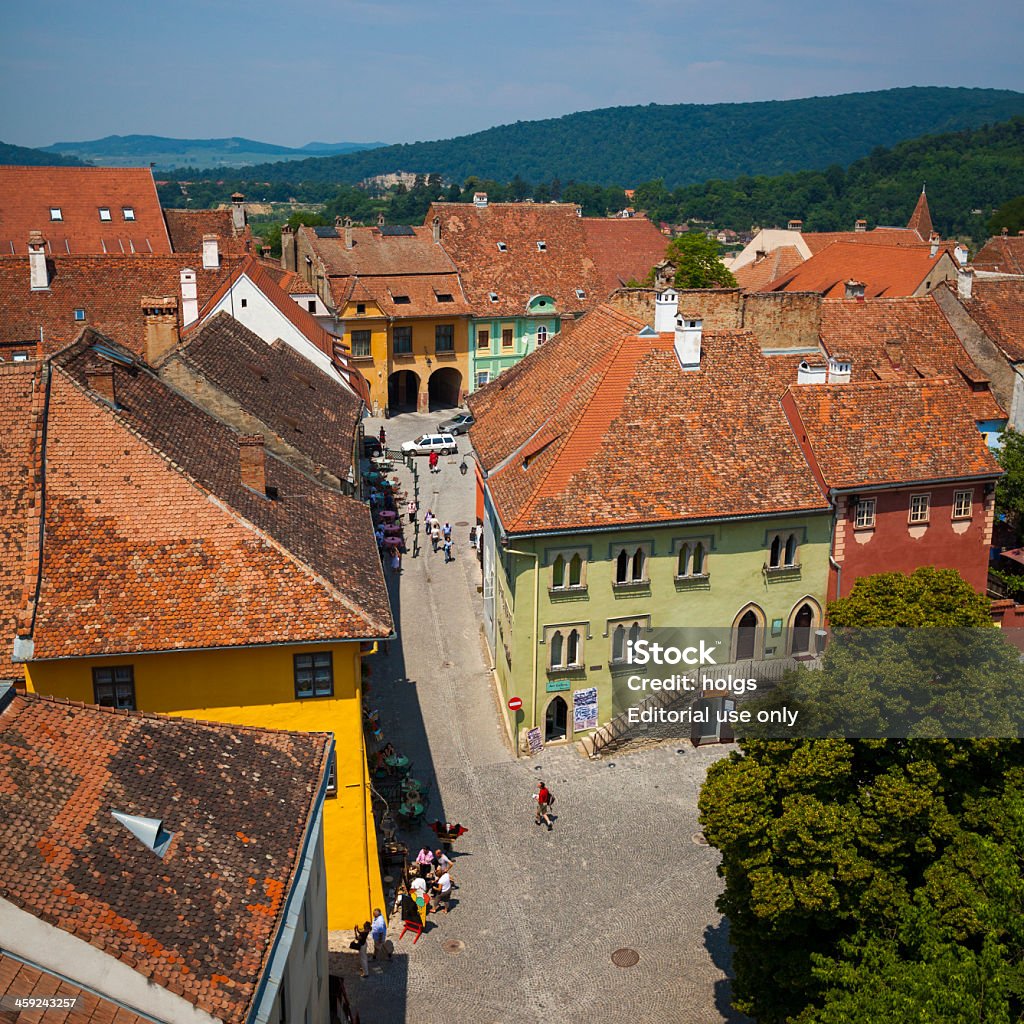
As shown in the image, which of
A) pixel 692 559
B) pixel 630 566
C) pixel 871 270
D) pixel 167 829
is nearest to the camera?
pixel 167 829

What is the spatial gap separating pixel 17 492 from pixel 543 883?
16.8 metres

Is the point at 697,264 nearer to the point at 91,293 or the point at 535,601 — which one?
the point at 91,293

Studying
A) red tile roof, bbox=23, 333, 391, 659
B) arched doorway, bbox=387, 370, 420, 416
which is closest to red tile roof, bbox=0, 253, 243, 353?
arched doorway, bbox=387, 370, 420, 416

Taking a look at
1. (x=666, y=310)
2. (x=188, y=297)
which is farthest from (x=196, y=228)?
(x=666, y=310)

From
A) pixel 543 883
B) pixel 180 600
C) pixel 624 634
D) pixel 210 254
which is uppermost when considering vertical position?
pixel 210 254

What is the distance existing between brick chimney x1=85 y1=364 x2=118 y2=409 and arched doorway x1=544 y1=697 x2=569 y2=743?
1677 cm

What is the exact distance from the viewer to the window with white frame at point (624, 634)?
38656 mm

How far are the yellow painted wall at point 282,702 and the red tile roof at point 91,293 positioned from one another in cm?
3313

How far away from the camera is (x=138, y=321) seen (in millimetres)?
60062

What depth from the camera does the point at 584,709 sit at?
3862cm

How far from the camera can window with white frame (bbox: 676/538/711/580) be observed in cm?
3884

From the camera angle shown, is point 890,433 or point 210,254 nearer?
point 890,433

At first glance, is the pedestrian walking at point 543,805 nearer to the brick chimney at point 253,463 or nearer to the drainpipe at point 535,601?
the drainpipe at point 535,601

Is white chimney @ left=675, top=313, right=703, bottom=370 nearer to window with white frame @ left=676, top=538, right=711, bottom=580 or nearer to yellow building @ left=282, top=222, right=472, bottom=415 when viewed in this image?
window with white frame @ left=676, top=538, right=711, bottom=580
